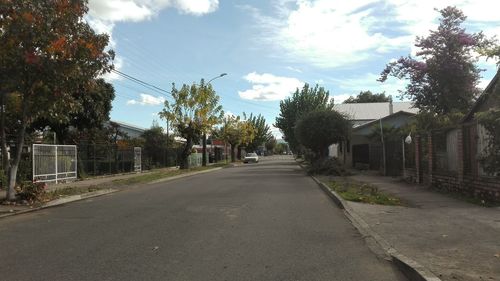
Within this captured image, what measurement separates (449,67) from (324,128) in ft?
29.9

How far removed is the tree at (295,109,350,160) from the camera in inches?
1395

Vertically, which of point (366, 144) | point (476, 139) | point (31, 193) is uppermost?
point (366, 144)

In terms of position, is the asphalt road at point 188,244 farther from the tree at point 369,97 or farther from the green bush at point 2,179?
the tree at point 369,97

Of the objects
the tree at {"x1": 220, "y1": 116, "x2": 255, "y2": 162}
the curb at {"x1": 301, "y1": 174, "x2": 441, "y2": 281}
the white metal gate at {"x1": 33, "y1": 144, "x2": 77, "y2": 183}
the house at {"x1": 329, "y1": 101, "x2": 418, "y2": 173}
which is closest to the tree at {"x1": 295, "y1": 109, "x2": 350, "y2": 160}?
the house at {"x1": 329, "y1": 101, "x2": 418, "y2": 173}

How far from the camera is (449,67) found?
29.5 metres

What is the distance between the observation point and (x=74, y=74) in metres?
15.7

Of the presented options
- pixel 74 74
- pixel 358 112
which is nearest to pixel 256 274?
pixel 74 74

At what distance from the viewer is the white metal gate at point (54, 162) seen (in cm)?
2314

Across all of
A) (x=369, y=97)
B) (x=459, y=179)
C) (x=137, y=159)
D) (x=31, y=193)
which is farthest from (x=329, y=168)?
(x=369, y=97)

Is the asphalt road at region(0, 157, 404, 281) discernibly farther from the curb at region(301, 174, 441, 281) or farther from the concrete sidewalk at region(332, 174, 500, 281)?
the concrete sidewalk at region(332, 174, 500, 281)

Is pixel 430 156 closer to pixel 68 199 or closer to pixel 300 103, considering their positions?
pixel 68 199

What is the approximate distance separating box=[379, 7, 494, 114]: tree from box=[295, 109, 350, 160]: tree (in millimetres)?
6235

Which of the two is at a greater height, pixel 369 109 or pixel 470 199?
pixel 369 109

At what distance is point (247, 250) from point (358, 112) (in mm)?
50657
